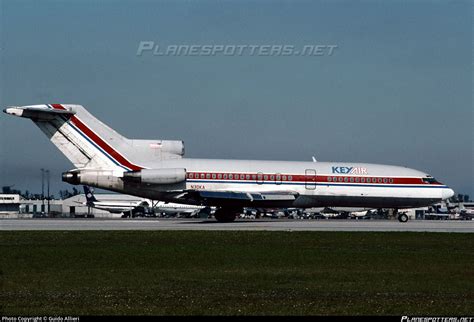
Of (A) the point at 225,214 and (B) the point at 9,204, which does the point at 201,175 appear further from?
(B) the point at 9,204

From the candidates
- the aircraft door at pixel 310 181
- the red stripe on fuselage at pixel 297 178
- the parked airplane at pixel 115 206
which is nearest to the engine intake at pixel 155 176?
the red stripe on fuselage at pixel 297 178

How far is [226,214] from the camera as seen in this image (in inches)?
1775

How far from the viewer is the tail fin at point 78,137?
1687 inches

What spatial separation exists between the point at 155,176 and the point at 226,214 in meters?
5.20

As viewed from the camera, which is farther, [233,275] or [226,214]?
[226,214]

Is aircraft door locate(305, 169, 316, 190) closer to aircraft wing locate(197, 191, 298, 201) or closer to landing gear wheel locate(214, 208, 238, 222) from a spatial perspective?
aircraft wing locate(197, 191, 298, 201)

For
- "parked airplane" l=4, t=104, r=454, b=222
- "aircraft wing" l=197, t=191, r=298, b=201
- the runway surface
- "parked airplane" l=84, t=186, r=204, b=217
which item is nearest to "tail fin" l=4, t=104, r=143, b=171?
"parked airplane" l=4, t=104, r=454, b=222

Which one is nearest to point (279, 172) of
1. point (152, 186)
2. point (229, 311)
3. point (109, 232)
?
point (152, 186)

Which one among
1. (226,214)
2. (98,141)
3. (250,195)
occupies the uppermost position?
(98,141)

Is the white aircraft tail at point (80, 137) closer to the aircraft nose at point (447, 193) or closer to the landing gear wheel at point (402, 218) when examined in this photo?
the landing gear wheel at point (402, 218)

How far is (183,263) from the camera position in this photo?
66.0ft

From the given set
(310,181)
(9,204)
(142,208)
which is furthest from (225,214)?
(9,204)

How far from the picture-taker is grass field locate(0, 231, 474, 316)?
13.3 metres

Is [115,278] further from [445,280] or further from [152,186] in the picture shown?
[152,186]
